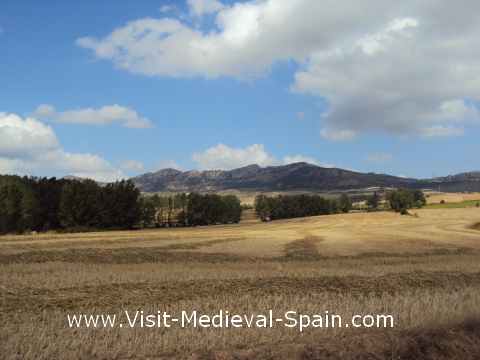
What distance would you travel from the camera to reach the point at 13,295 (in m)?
18.4

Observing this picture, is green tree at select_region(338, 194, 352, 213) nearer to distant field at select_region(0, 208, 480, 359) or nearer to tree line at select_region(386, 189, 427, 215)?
tree line at select_region(386, 189, 427, 215)

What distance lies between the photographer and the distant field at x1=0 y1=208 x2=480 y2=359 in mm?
10320

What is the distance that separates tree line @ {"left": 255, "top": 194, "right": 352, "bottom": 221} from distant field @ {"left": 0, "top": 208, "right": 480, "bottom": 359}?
123874mm

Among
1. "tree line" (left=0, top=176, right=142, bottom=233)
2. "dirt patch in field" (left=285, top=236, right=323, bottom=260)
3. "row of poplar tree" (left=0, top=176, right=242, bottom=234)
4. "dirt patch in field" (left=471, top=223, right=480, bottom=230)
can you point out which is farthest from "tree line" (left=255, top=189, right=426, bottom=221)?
"dirt patch in field" (left=285, top=236, right=323, bottom=260)

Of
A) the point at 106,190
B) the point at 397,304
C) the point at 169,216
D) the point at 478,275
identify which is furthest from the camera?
the point at 169,216

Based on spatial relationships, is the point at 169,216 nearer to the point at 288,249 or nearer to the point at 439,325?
the point at 288,249

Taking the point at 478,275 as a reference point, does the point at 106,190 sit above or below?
above

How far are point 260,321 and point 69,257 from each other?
1017 inches

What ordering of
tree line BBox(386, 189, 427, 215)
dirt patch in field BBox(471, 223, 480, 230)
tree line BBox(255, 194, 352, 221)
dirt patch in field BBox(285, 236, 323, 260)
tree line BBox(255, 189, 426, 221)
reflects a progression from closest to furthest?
1. dirt patch in field BBox(285, 236, 323, 260)
2. dirt patch in field BBox(471, 223, 480, 230)
3. tree line BBox(386, 189, 427, 215)
4. tree line BBox(255, 189, 426, 221)
5. tree line BBox(255, 194, 352, 221)

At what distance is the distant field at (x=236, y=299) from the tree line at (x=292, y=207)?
406 ft

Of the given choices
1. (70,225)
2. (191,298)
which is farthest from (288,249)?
(70,225)

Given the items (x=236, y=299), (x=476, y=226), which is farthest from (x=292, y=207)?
(x=236, y=299)

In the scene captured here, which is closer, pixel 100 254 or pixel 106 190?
pixel 100 254

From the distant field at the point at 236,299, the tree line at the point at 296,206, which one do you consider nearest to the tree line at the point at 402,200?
the tree line at the point at 296,206
